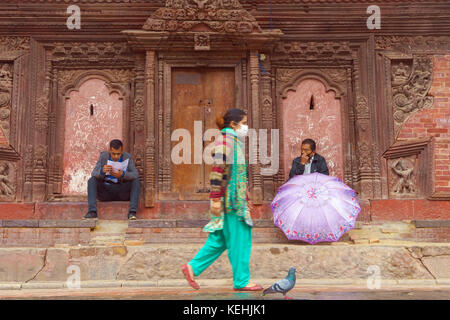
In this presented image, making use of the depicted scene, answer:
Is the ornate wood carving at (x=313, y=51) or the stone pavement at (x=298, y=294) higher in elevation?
the ornate wood carving at (x=313, y=51)

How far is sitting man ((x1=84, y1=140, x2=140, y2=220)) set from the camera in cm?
839

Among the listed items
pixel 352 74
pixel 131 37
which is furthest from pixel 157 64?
pixel 352 74

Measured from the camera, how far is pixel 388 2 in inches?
388

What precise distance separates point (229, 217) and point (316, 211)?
2.04 metres

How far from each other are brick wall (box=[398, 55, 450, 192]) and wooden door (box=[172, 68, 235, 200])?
3160mm

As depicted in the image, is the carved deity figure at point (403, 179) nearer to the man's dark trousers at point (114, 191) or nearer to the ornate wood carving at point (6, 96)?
the man's dark trousers at point (114, 191)

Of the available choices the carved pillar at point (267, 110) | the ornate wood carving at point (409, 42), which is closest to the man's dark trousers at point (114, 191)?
the carved pillar at point (267, 110)

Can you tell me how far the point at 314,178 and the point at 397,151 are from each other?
115 inches

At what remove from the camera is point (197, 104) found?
384 inches

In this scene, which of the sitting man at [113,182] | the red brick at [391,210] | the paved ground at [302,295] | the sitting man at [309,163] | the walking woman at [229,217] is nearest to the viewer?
the paved ground at [302,295]

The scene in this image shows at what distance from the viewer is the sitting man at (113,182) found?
330 inches

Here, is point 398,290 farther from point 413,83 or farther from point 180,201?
point 413,83
